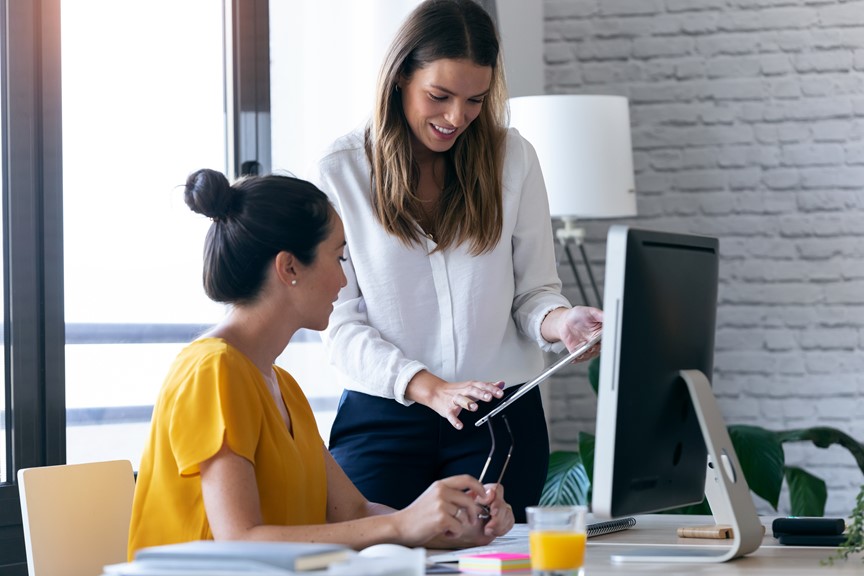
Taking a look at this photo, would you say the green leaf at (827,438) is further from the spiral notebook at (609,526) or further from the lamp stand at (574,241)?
the spiral notebook at (609,526)

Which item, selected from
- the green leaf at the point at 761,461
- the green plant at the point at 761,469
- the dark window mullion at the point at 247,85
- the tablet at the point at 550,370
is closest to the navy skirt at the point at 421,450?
the tablet at the point at 550,370

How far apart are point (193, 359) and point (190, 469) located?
6.4 inches

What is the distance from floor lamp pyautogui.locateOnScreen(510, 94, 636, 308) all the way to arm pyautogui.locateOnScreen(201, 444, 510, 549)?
1938mm

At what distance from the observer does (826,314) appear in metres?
3.68

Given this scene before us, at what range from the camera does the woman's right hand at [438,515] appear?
1.41 meters

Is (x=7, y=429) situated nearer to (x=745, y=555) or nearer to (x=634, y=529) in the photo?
(x=634, y=529)

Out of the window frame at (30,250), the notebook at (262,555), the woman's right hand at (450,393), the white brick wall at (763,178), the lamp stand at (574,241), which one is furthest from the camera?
the white brick wall at (763,178)

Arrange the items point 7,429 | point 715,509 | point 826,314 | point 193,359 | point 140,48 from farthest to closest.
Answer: point 826,314, point 140,48, point 7,429, point 715,509, point 193,359

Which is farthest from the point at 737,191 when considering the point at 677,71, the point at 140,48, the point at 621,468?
the point at 621,468

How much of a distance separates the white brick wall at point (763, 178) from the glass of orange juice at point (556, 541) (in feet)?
8.71

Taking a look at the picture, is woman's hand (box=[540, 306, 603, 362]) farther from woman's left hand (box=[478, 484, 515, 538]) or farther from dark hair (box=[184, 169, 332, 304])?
dark hair (box=[184, 169, 332, 304])

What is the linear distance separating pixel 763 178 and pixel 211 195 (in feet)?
8.45

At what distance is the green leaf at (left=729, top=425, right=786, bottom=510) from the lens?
A: 313 centimetres

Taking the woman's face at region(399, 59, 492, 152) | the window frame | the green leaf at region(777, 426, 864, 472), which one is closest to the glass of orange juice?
the woman's face at region(399, 59, 492, 152)
